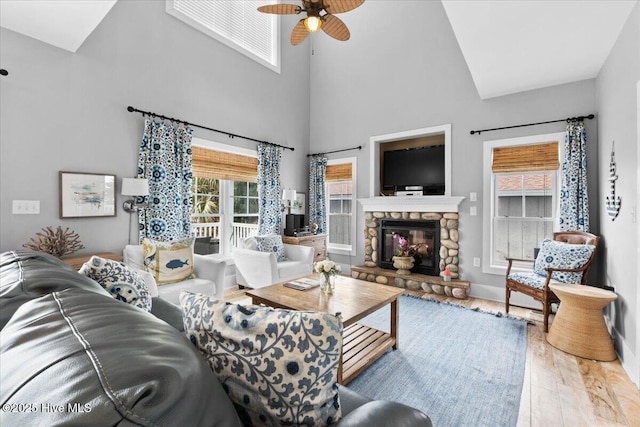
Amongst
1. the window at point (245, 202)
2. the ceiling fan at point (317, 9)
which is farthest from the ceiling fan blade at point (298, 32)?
the window at point (245, 202)

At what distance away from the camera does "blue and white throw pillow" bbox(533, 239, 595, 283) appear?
120 inches

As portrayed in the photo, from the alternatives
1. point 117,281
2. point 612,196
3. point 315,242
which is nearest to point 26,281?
point 117,281

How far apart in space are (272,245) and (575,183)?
12.6 ft

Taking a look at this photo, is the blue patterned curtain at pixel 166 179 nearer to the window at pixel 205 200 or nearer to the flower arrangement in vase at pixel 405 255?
the window at pixel 205 200

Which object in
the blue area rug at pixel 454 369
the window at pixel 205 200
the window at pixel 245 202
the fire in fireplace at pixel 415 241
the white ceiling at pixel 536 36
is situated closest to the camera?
the blue area rug at pixel 454 369

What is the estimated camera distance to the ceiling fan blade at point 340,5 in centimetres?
254

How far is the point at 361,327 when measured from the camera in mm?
2898

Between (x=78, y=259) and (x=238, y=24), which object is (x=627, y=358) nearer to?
(x=78, y=259)

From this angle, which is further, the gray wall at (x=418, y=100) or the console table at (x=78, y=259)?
the gray wall at (x=418, y=100)

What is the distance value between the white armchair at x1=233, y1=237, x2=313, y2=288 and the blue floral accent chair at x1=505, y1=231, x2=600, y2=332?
260 cm

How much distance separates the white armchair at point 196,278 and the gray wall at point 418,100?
2.74 m

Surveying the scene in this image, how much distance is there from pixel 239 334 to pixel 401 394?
170cm

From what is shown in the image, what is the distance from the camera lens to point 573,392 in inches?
→ 82.4

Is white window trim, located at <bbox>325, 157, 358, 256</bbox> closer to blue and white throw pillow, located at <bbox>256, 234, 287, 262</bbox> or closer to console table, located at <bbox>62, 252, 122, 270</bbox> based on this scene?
blue and white throw pillow, located at <bbox>256, 234, 287, 262</bbox>
